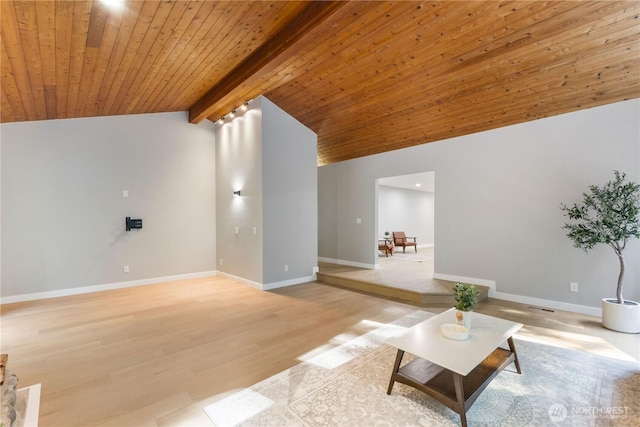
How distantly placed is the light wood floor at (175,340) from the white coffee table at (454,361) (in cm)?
110

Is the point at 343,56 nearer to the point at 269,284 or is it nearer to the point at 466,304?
the point at 466,304

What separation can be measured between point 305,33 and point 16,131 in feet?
17.2

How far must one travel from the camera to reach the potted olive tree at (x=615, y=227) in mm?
3412

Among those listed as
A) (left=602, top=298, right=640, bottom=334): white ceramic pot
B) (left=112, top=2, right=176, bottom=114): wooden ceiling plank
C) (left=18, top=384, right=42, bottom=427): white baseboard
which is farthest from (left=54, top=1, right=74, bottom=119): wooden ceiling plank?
(left=602, top=298, right=640, bottom=334): white ceramic pot

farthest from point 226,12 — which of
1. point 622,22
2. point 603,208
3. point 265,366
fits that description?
point 603,208

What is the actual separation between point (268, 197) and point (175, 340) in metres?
2.96

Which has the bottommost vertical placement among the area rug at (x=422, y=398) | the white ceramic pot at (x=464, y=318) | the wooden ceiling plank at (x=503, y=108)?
the area rug at (x=422, y=398)

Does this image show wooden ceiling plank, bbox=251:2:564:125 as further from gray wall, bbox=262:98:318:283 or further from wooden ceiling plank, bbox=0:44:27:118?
wooden ceiling plank, bbox=0:44:27:118

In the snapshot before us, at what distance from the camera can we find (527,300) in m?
4.55

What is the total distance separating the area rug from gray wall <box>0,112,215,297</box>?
4876 millimetres

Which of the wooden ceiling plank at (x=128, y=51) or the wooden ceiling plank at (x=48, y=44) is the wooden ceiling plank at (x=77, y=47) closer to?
the wooden ceiling plank at (x=48, y=44)

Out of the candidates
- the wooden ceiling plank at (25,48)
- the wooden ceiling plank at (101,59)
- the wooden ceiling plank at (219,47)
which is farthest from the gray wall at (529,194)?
the wooden ceiling plank at (25,48)

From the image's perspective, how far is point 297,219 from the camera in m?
6.03

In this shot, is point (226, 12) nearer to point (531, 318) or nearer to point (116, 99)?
point (116, 99)
